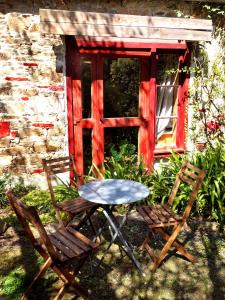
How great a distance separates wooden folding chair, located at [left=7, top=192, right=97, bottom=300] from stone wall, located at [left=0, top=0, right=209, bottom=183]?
2.40 metres

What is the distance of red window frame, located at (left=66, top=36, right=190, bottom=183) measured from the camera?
16.8 feet

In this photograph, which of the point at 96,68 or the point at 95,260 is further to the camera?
the point at 96,68

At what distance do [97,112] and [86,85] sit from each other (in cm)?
49

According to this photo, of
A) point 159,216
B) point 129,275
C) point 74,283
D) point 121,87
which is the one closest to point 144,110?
point 121,87

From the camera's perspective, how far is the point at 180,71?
546 centimetres

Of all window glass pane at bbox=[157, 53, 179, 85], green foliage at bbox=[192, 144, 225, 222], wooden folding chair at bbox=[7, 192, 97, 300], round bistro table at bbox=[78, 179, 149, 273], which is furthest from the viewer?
window glass pane at bbox=[157, 53, 179, 85]

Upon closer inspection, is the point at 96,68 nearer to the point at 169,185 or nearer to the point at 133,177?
the point at 133,177

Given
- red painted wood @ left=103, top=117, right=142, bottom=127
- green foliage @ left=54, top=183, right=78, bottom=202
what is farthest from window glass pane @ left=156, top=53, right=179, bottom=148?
green foliage @ left=54, top=183, right=78, bottom=202

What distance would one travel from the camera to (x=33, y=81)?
5.05m

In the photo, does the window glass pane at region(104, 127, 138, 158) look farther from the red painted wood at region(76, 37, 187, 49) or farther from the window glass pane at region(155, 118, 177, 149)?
the red painted wood at region(76, 37, 187, 49)

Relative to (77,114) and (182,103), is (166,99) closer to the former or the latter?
(182,103)

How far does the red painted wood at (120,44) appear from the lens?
194 inches

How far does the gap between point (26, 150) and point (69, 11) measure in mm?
2295

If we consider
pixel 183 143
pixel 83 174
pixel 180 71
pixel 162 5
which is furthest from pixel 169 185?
pixel 162 5
